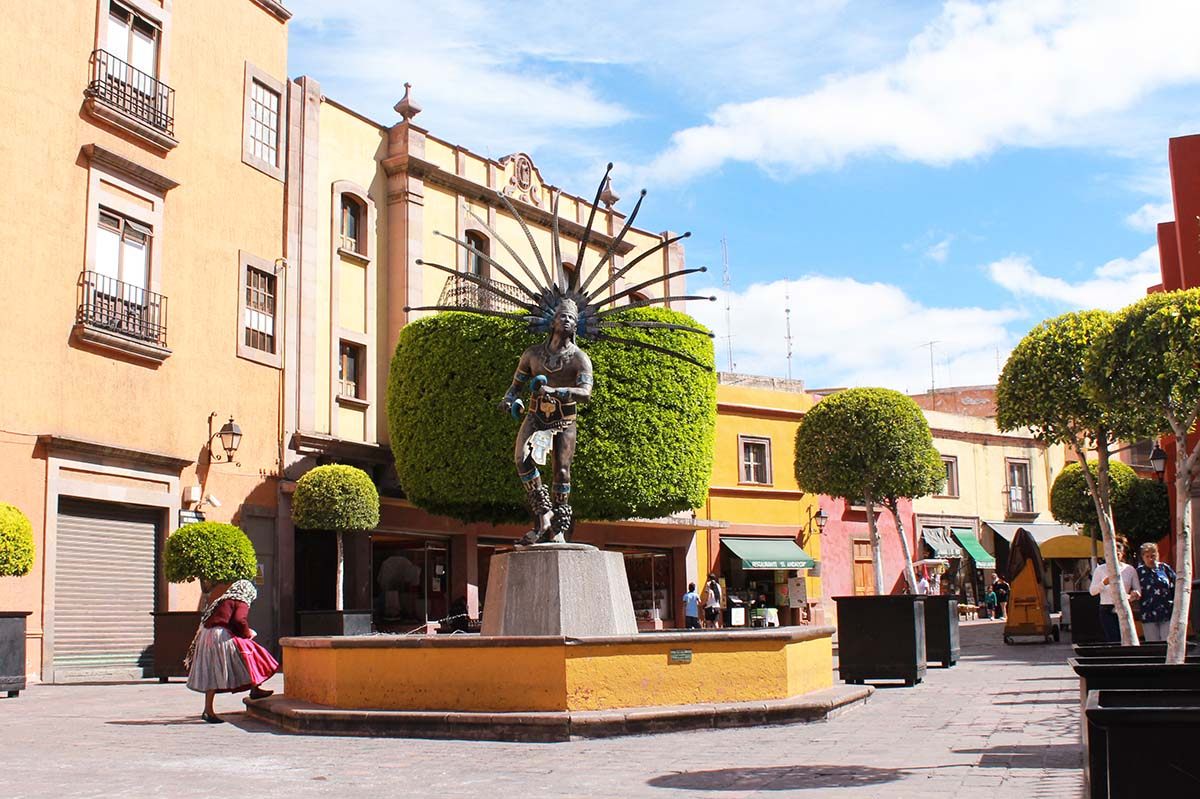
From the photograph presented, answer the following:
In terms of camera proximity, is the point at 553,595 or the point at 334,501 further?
the point at 334,501

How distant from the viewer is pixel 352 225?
2647 centimetres

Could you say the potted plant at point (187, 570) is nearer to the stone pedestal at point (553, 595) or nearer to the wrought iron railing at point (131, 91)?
the wrought iron railing at point (131, 91)

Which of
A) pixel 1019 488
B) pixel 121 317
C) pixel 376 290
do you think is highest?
pixel 376 290

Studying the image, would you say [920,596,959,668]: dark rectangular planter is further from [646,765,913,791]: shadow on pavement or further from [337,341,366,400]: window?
[337,341,366,400]: window

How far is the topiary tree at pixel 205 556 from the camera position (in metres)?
18.0

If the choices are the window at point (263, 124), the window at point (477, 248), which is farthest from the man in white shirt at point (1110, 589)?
the window at point (477, 248)

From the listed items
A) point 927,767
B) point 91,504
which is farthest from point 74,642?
point 927,767

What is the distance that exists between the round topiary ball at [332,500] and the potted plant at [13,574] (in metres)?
7.52

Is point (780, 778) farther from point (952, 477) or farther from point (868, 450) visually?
point (952, 477)

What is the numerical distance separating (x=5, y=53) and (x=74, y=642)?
8585 millimetres

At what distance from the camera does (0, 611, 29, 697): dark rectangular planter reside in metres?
14.0

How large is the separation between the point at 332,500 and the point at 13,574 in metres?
7.94

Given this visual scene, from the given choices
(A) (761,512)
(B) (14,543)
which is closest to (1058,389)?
(B) (14,543)

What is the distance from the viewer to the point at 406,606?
2711 centimetres
